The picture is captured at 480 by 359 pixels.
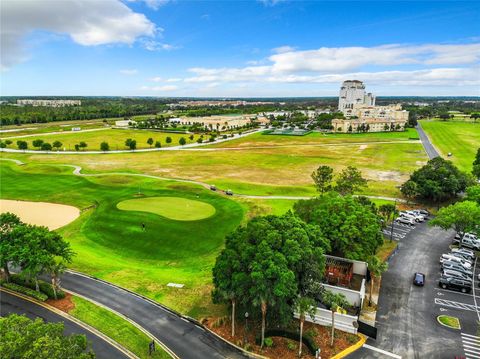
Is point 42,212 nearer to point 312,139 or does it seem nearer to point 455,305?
point 455,305

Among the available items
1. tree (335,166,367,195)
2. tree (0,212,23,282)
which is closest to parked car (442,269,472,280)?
tree (335,166,367,195)

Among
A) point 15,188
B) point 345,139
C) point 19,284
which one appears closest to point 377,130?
point 345,139

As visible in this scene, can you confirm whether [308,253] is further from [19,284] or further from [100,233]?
[100,233]

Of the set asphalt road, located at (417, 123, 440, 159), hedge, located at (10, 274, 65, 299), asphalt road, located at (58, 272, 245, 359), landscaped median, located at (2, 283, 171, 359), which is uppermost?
asphalt road, located at (417, 123, 440, 159)

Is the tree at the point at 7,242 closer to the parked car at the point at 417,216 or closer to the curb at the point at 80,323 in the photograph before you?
the curb at the point at 80,323

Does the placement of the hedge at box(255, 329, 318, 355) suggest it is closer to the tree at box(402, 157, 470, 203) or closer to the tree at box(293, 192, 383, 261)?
the tree at box(293, 192, 383, 261)

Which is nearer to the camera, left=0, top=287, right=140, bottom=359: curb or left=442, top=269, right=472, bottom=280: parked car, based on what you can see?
left=0, top=287, right=140, bottom=359: curb
